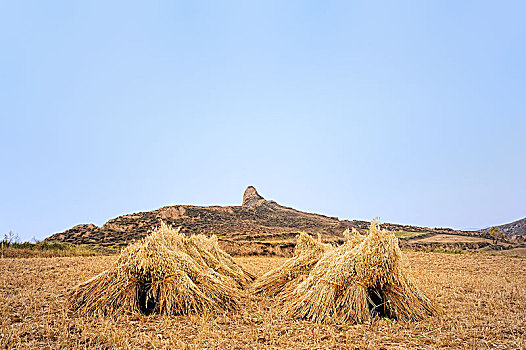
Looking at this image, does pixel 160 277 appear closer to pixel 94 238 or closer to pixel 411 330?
pixel 411 330

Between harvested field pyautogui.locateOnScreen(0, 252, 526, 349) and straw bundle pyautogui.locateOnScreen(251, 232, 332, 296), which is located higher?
straw bundle pyautogui.locateOnScreen(251, 232, 332, 296)

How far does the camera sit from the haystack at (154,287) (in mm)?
5840

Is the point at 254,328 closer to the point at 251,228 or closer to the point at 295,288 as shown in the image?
the point at 295,288

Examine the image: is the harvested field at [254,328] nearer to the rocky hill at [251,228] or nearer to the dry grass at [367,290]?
the dry grass at [367,290]

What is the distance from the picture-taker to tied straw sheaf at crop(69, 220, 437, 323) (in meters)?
5.55

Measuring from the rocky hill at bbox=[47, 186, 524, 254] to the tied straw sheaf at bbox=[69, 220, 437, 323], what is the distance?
14.4m

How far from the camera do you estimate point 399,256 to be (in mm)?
5742

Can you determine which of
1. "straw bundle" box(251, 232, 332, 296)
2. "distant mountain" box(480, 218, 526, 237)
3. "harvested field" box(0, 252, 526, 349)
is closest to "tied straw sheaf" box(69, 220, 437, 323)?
"harvested field" box(0, 252, 526, 349)

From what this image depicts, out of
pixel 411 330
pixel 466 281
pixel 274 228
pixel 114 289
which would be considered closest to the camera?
pixel 411 330

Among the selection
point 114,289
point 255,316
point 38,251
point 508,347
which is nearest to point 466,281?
point 508,347

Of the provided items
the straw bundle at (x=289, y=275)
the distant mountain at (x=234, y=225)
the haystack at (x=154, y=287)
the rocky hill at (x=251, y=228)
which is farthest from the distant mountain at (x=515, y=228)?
the haystack at (x=154, y=287)

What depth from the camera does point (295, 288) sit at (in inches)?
263

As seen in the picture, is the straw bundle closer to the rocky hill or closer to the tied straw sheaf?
the tied straw sheaf

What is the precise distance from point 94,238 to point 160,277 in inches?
1051
